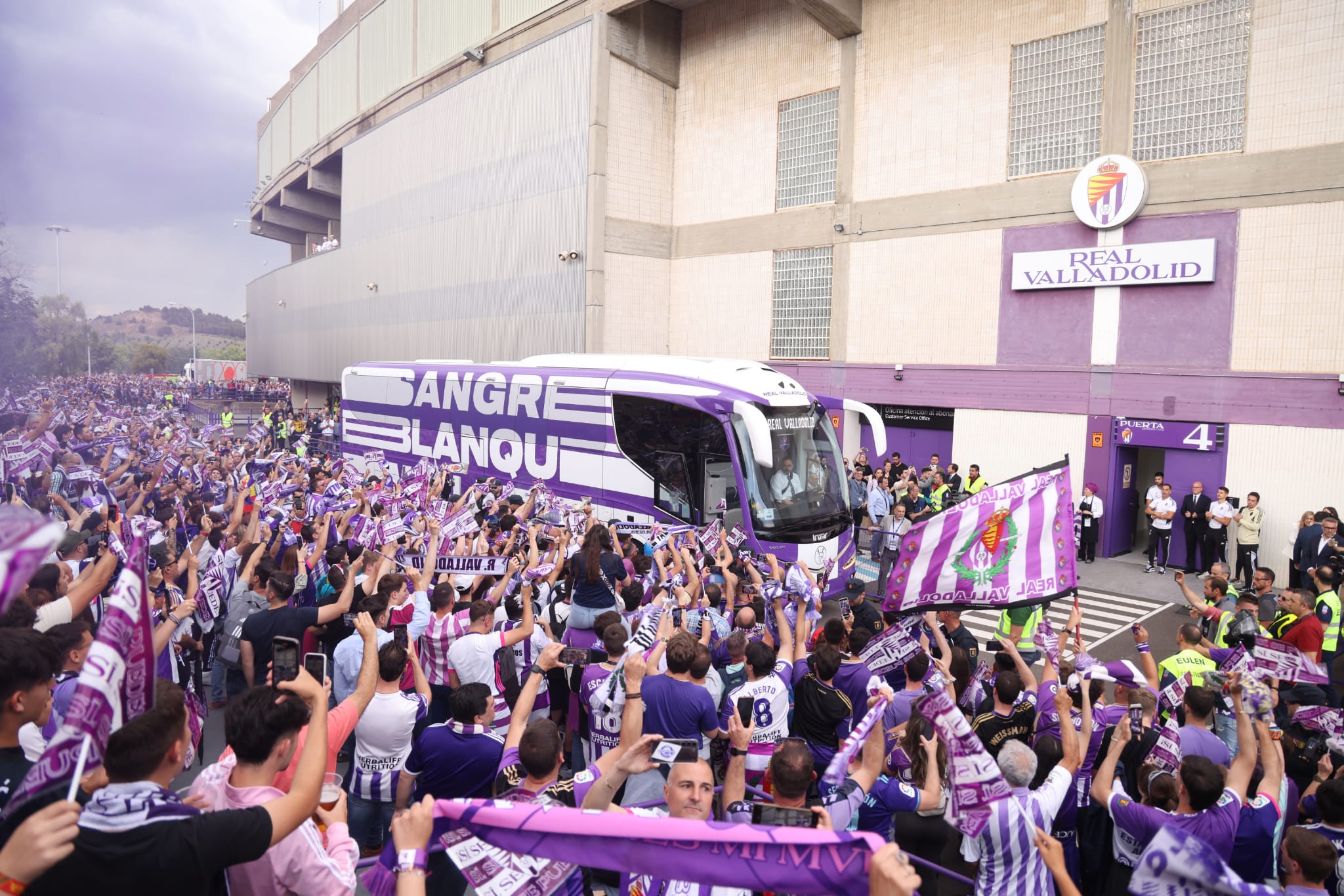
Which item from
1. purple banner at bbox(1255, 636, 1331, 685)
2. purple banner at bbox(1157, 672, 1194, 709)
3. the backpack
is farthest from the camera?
the backpack

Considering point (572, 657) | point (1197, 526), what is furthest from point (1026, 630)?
point (1197, 526)

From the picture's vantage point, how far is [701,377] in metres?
13.7

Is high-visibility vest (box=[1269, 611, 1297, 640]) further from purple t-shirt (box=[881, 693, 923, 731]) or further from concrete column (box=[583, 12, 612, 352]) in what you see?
concrete column (box=[583, 12, 612, 352])

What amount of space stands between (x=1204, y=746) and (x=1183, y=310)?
1528 centimetres

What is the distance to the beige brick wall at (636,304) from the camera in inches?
1031

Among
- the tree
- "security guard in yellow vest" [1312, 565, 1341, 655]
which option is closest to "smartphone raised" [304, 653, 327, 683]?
"security guard in yellow vest" [1312, 565, 1341, 655]

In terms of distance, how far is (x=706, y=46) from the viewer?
26.4 metres

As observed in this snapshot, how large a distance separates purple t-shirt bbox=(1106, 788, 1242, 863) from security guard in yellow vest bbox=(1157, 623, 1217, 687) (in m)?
2.50

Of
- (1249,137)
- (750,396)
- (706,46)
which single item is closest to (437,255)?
(706,46)

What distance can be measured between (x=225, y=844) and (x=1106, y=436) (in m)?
19.5

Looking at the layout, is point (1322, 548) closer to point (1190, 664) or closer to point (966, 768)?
point (1190, 664)

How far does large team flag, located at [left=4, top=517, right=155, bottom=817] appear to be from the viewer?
2506 millimetres

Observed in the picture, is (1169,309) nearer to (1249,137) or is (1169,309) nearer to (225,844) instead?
(1249,137)

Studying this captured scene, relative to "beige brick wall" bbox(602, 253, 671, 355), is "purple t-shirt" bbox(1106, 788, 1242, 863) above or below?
below
